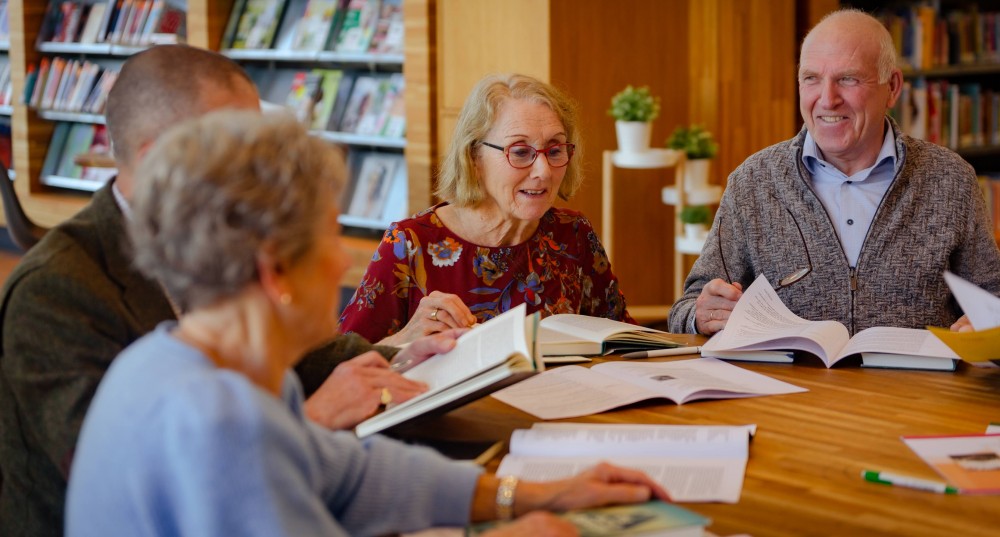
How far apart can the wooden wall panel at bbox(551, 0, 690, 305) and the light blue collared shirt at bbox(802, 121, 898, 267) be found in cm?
218

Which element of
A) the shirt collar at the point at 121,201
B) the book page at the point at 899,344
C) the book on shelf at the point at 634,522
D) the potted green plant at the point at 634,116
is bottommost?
the book on shelf at the point at 634,522

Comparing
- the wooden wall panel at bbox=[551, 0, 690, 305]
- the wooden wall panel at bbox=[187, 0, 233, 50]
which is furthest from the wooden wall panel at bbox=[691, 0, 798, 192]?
the wooden wall panel at bbox=[187, 0, 233, 50]

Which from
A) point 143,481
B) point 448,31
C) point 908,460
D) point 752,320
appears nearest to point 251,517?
point 143,481

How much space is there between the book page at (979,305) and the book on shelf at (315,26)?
445 cm

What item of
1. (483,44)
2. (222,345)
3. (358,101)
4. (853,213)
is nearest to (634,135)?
(483,44)

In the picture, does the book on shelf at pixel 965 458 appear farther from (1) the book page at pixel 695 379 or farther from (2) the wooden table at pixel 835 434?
(1) the book page at pixel 695 379

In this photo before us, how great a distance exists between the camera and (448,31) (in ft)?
16.7

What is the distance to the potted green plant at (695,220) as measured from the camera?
4629mm

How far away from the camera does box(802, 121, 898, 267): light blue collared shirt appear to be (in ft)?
8.69

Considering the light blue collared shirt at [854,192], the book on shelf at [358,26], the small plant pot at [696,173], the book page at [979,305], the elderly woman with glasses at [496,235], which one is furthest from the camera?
the book on shelf at [358,26]

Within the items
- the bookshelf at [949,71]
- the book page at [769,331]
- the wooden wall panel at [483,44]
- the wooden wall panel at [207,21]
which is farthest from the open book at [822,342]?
the wooden wall panel at [207,21]

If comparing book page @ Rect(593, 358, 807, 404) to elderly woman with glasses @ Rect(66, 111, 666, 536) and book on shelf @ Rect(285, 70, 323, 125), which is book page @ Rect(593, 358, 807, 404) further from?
book on shelf @ Rect(285, 70, 323, 125)

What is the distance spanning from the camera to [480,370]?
1.55 m

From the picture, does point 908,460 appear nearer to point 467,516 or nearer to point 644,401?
point 644,401
